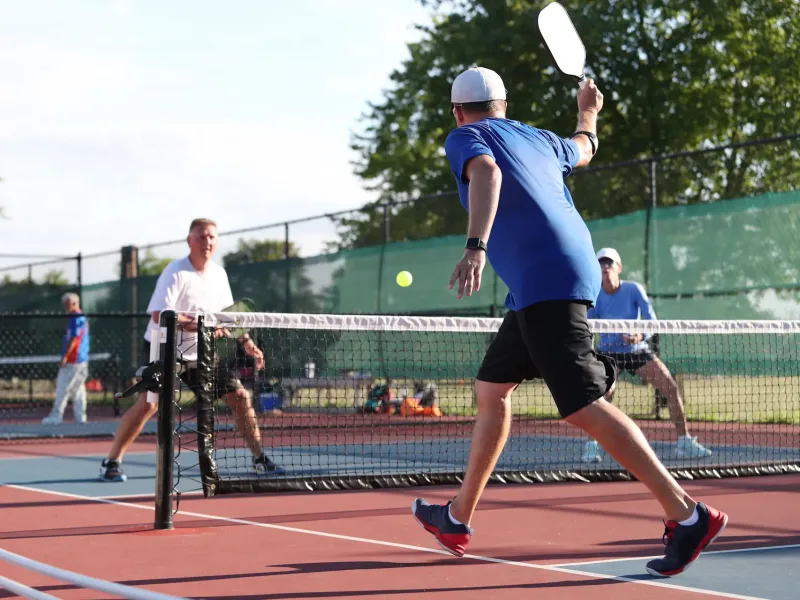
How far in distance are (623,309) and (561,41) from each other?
4.09m

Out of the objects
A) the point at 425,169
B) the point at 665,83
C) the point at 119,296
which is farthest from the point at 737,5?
the point at 119,296

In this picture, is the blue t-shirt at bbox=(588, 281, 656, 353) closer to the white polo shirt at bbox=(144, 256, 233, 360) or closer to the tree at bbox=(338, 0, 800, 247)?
the white polo shirt at bbox=(144, 256, 233, 360)

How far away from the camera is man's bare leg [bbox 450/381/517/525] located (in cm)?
431

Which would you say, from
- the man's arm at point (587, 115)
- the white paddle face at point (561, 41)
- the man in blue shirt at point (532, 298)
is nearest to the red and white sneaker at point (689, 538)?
the man in blue shirt at point (532, 298)

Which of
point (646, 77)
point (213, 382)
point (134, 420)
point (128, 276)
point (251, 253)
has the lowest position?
point (134, 420)

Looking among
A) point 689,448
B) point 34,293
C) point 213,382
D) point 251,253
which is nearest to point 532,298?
point 213,382

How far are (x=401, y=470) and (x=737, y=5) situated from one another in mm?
24251

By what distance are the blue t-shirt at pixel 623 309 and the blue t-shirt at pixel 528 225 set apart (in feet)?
15.1

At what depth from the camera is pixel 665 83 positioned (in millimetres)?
29594

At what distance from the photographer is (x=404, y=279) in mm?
15758

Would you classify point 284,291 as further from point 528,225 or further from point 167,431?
point 528,225

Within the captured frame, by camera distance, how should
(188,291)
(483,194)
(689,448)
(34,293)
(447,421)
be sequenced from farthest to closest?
(34,293), (447,421), (689,448), (188,291), (483,194)

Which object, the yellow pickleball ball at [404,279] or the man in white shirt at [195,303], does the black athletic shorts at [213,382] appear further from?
the yellow pickleball ball at [404,279]

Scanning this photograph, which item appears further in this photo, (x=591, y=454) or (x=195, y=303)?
(x=591, y=454)
